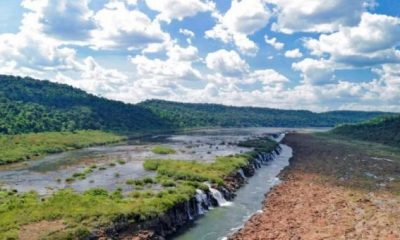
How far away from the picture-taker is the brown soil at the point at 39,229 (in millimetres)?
40094

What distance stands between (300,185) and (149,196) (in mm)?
30650

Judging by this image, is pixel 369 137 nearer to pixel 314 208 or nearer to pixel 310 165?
pixel 310 165

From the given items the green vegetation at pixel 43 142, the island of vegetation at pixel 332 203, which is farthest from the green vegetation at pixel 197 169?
the green vegetation at pixel 43 142

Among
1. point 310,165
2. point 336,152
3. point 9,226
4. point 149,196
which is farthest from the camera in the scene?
point 336,152

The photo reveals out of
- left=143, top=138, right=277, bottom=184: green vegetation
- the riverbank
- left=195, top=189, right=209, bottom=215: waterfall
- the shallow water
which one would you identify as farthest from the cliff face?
the shallow water

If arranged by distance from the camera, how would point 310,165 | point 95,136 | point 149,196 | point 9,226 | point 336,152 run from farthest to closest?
point 95,136 < point 336,152 < point 310,165 < point 149,196 < point 9,226

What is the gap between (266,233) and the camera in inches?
1919

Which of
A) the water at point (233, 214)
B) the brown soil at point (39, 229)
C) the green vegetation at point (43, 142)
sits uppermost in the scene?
the green vegetation at point (43, 142)

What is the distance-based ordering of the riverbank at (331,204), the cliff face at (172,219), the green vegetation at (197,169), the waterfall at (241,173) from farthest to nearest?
the waterfall at (241,173)
the green vegetation at (197,169)
the riverbank at (331,204)
the cliff face at (172,219)

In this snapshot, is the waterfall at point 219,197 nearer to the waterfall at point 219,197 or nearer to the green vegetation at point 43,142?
the waterfall at point 219,197

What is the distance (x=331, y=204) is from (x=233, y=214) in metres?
14.4

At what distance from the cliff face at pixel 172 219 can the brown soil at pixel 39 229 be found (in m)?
3.71

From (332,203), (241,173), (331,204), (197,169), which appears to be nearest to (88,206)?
(197,169)

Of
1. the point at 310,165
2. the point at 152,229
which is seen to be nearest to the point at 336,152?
the point at 310,165
